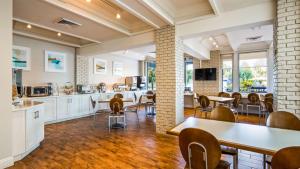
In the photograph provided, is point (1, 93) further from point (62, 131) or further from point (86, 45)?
point (86, 45)

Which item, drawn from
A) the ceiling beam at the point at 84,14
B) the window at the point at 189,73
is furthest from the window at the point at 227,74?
the ceiling beam at the point at 84,14

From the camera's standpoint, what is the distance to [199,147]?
145 cm

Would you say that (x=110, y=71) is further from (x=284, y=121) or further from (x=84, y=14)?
(x=284, y=121)

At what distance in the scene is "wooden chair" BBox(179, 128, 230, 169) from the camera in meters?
1.38

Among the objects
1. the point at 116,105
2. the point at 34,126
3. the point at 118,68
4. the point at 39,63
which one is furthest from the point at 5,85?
the point at 118,68

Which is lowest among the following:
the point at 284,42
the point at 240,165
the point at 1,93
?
the point at 240,165

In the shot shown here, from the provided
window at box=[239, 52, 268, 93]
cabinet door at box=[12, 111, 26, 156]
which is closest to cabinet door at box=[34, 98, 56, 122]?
cabinet door at box=[12, 111, 26, 156]

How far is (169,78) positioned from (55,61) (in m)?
4.43

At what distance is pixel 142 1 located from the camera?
295 centimetres

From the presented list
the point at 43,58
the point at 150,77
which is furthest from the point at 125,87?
the point at 43,58

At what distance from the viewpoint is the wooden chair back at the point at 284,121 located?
2.10 m

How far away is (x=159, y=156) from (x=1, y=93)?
9.07ft

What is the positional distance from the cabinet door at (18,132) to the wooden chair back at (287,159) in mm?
3573

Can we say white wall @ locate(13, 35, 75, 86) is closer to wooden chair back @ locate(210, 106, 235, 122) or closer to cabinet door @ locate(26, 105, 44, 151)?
cabinet door @ locate(26, 105, 44, 151)
